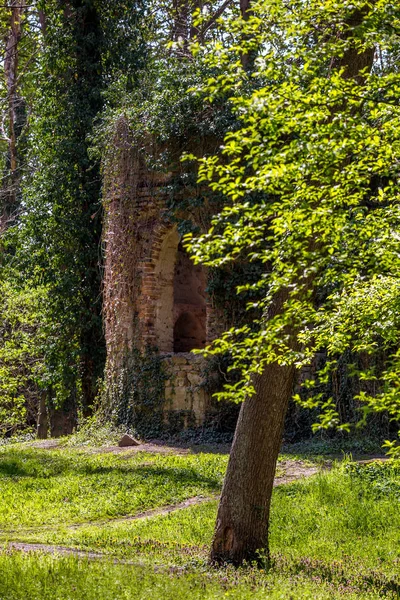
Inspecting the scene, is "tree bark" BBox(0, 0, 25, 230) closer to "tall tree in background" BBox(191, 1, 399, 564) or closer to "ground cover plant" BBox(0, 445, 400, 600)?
"ground cover plant" BBox(0, 445, 400, 600)

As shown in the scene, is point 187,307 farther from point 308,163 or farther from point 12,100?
point 308,163

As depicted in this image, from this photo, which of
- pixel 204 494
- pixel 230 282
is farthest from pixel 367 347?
pixel 230 282

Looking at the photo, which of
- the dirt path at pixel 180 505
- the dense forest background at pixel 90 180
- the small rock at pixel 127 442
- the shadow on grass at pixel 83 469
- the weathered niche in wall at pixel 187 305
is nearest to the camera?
the dirt path at pixel 180 505

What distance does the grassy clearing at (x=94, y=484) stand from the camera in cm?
1088

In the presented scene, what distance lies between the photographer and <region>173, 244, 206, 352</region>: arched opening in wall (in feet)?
67.7

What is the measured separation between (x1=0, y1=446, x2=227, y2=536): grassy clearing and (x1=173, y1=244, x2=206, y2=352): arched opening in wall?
659 centimetres

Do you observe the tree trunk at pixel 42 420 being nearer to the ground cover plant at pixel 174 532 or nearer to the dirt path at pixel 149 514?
the ground cover plant at pixel 174 532

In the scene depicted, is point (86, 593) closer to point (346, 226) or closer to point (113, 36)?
point (346, 226)

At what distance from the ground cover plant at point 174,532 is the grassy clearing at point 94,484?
0.06ft

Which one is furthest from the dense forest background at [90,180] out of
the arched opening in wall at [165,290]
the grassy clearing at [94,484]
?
the grassy clearing at [94,484]

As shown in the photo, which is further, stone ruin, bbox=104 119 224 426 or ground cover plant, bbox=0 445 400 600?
stone ruin, bbox=104 119 224 426

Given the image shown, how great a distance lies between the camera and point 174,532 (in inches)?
376

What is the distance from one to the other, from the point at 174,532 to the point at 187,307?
37.5 ft

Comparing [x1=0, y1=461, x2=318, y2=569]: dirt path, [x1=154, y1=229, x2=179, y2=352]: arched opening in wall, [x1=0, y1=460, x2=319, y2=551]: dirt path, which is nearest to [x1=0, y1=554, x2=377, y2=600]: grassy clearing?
[x1=0, y1=461, x2=318, y2=569]: dirt path
